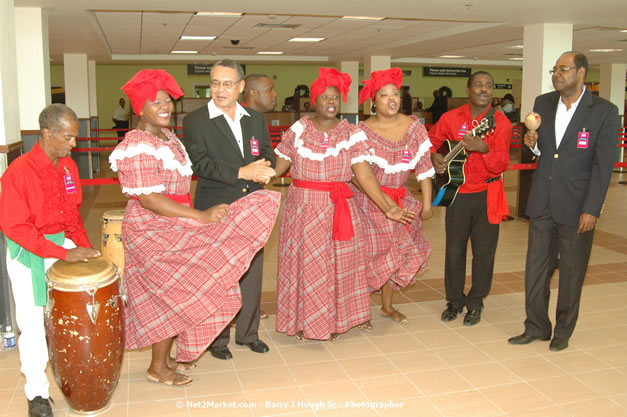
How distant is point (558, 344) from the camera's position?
4156 millimetres

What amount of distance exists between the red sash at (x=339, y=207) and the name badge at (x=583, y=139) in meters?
1.54

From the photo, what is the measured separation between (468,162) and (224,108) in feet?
6.19

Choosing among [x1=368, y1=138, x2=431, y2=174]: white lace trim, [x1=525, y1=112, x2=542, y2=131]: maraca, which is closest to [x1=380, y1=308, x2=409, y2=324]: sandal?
Result: [x1=368, y1=138, x2=431, y2=174]: white lace trim

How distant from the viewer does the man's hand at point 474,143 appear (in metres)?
4.31

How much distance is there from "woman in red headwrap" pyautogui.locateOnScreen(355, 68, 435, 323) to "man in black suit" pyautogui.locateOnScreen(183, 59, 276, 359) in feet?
2.71

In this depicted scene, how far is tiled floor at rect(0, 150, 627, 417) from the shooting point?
3.35m

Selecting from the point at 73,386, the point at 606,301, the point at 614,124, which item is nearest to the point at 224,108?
the point at 73,386

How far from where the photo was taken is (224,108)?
3744mm

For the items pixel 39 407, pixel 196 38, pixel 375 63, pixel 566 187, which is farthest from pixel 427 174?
pixel 375 63

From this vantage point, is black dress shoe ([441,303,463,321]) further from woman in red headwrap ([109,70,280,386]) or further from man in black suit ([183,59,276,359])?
woman in red headwrap ([109,70,280,386])

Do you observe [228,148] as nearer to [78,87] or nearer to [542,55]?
[542,55]

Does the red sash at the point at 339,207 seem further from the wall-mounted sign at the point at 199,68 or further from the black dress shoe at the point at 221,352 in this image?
the wall-mounted sign at the point at 199,68

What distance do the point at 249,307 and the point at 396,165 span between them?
1427 millimetres

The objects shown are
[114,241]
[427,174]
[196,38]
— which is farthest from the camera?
[196,38]
